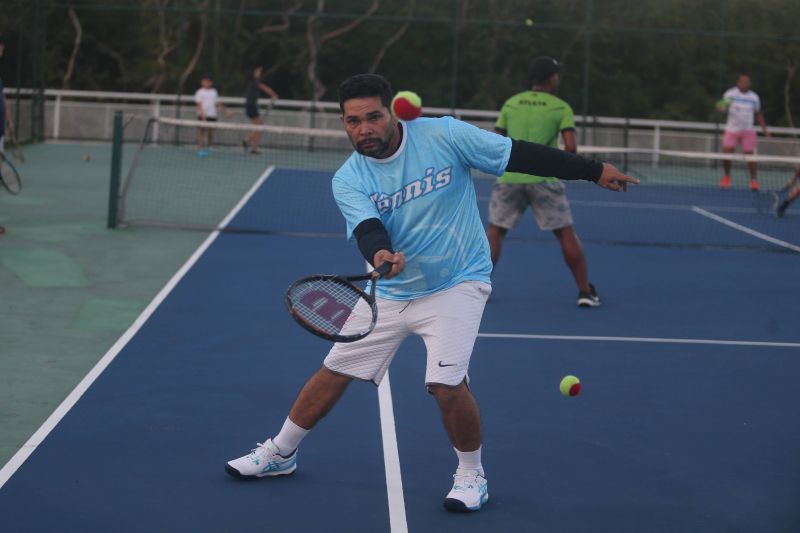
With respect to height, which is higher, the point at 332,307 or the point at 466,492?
the point at 332,307

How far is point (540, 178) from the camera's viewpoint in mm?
9672

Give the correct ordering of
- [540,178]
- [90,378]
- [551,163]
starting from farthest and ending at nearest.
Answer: [540,178] → [90,378] → [551,163]

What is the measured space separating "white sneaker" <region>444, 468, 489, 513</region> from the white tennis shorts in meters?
0.42

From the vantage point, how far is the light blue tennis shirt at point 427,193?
16.5 feet

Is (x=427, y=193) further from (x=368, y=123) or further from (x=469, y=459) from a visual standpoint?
(x=469, y=459)

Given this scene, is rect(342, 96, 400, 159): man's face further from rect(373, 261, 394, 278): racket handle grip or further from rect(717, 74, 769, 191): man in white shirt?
rect(717, 74, 769, 191): man in white shirt

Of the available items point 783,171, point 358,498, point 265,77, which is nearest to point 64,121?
point 265,77

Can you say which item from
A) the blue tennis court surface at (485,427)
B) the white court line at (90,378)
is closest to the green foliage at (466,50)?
the white court line at (90,378)

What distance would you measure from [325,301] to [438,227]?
1.80 ft

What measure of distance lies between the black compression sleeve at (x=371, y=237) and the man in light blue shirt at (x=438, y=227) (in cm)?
4

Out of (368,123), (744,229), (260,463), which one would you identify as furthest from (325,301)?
(744,229)

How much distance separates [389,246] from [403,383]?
2.70m

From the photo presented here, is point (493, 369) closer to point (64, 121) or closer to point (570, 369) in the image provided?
point (570, 369)

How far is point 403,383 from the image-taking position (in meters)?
7.31
